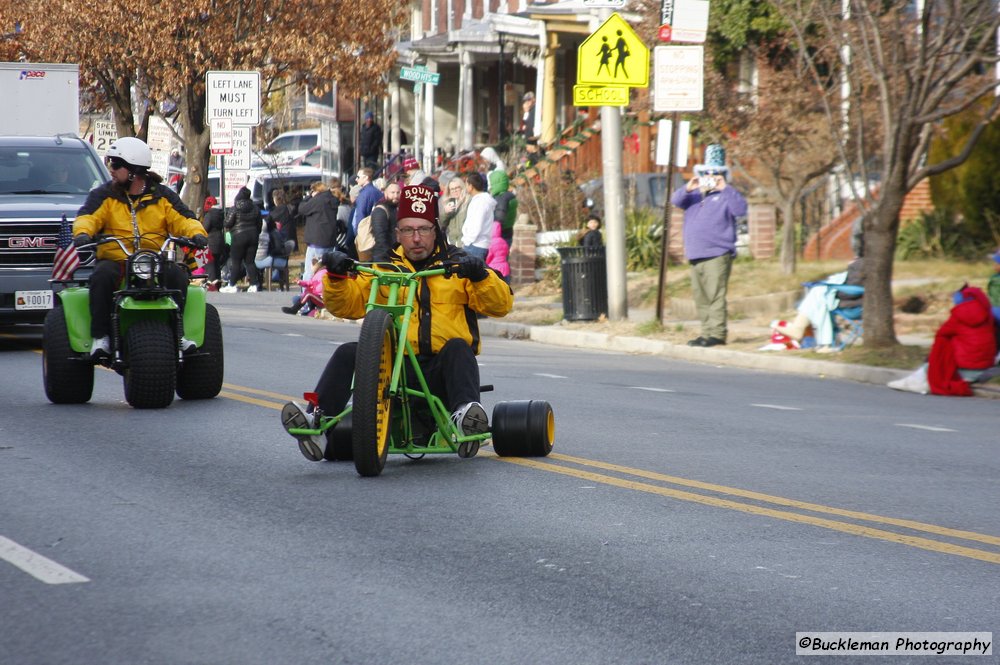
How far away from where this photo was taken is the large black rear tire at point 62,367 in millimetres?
11625

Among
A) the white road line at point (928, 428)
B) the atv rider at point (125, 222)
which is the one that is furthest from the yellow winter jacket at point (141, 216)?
the white road line at point (928, 428)

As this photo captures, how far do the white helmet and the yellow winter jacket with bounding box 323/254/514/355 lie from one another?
3.73 metres

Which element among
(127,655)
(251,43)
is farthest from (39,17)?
(127,655)

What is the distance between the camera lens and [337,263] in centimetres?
836

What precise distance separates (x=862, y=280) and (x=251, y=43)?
828 inches

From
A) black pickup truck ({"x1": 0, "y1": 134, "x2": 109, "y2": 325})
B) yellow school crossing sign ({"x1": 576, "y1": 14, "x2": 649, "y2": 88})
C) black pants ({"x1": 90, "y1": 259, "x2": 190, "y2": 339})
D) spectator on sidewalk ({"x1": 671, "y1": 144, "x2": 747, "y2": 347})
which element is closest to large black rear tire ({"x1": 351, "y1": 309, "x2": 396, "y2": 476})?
black pants ({"x1": 90, "y1": 259, "x2": 190, "y2": 339})

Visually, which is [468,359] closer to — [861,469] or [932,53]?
[861,469]

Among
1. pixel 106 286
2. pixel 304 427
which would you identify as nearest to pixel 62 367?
pixel 106 286

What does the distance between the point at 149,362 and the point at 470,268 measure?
3685 mm

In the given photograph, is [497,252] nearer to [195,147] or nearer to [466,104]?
[195,147]

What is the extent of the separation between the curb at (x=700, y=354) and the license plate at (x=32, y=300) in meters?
7.02

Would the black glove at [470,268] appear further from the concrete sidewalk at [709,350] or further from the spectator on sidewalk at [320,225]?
the spectator on sidewalk at [320,225]

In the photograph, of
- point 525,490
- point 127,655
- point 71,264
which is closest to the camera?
point 127,655

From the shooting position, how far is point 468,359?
28.3ft
